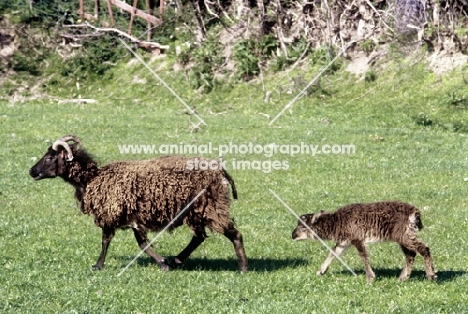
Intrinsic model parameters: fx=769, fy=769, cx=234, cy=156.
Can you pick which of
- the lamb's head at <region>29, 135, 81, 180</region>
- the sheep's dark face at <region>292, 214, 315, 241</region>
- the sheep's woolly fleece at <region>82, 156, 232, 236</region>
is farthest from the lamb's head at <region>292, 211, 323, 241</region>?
the lamb's head at <region>29, 135, 81, 180</region>

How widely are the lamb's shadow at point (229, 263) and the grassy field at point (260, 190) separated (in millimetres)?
56

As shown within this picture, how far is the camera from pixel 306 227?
442 inches

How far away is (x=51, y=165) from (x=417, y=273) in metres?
5.71

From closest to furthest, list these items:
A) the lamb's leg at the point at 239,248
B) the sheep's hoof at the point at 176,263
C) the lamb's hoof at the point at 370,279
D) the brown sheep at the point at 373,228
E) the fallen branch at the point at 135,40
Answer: the brown sheep at the point at 373,228
the lamb's hoof at the point at 370,279
the lamb's leg at the point at 239,248
the sheep's hoof at the point at 176,263
the fallen branch at the point at 135,40

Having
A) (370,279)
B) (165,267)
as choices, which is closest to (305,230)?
(370,279)

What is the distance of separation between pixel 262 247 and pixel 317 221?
70.0 inches

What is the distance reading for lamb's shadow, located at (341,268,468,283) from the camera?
33.7 ft

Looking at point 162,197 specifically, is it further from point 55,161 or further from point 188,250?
point 55,161

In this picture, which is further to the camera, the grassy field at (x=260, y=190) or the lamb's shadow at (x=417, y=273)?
the lamb's shadow at (x=417, y=273)

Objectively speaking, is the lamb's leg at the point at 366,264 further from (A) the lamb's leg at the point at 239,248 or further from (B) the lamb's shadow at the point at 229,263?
(A) the lamb's leg at the point at 239,248

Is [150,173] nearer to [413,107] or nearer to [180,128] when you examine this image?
[180,128]

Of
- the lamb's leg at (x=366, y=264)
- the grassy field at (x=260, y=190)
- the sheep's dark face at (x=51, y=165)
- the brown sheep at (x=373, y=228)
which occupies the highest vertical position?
the sheep's dark face at (x=51, y=165)

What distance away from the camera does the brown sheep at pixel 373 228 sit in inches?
394

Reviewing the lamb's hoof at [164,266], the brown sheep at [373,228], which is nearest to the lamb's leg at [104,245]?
the lamb's hoof at [164,266]
